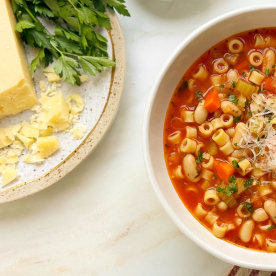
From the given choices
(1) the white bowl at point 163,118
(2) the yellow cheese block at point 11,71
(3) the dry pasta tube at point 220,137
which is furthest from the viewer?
(2) the yellow cheese block at point 11,71

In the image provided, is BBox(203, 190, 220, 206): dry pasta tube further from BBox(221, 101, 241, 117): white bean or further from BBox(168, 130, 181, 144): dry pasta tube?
BBox(221, 101, 241, 117): white bean

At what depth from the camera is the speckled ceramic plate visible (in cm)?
270

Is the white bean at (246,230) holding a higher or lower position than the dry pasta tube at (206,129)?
lower

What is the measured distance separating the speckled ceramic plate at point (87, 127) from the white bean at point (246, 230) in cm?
92

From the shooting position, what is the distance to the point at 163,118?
2471 millimetres

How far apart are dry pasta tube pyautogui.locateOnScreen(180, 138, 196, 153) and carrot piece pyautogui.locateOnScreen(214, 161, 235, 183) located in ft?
0.47

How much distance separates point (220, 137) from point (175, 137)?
232mm

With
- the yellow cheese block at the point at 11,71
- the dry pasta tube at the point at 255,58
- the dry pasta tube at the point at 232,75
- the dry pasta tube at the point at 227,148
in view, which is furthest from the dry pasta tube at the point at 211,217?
the yellow cheese block at the point at 11,71

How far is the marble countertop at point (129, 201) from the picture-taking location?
2.80 metres

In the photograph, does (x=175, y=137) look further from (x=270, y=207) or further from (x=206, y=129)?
(x=270, y=207)

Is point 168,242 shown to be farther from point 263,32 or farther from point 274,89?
point 263,32

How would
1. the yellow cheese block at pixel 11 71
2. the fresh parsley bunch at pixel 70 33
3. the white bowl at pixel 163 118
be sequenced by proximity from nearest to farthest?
1. the white bowl at pixel 163 118
2. the fresh parsley bunch at pixel 70 33
3. the yellow cheese block at pixel 11 71

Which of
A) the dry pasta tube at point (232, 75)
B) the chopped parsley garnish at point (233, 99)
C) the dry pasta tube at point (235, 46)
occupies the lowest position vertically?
the chopped parsley garnish at point (233, 99)

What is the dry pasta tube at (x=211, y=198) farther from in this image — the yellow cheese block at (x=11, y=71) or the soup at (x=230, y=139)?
the yellow cheese block at (x=11, y=71)
